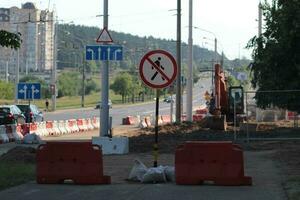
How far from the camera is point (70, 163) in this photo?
13.8 meters

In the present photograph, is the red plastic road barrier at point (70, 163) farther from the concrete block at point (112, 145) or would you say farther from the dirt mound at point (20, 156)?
the concrete block at point (112, 145)

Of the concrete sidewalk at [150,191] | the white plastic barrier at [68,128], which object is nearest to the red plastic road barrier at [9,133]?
the white plastic barrier at [68,128]

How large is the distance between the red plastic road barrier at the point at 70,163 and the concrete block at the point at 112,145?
25.7 feet

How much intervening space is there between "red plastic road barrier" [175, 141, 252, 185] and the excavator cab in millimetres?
22062

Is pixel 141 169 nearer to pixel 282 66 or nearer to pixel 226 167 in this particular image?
pixel 226 167

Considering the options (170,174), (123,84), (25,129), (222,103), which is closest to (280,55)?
(222,103)

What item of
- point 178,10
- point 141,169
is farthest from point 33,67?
point 141,169

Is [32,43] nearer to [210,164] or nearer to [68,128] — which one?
[68,128]

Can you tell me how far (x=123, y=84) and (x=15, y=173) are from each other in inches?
5394

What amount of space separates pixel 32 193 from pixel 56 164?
1.60m

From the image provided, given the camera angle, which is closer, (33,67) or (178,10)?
(178,10)

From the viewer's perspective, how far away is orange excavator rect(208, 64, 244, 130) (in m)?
35.2

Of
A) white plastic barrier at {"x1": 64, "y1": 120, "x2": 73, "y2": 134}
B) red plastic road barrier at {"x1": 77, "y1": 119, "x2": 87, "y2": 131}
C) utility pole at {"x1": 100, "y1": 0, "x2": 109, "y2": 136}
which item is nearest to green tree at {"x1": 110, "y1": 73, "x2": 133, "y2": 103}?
red plastic road barrier at {"x1": 77, "y1": 119, "x2": 87, "y2": 131}

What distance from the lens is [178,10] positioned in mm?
41719
